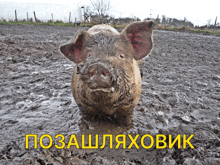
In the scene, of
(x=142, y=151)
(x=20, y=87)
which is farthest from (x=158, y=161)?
(x=20, y=87)

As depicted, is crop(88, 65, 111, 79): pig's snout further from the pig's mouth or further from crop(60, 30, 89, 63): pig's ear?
crop(60, 30, 89, 63): pig's ear

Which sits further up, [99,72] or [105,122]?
[99,72]

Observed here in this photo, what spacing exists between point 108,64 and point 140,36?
69 centimetres

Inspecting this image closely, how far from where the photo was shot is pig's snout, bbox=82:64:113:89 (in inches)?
82.0

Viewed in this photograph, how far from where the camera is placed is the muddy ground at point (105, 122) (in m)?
2.34

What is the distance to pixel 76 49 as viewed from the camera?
102 inches

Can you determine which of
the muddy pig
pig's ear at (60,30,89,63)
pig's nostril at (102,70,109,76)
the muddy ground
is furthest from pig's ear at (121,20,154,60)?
the muddy ground

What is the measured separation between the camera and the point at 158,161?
2303 millimetres

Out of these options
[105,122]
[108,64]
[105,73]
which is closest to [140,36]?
[108,64]

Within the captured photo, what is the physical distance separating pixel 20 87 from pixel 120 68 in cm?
284

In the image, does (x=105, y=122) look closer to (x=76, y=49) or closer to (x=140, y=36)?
(x=76, y=49)

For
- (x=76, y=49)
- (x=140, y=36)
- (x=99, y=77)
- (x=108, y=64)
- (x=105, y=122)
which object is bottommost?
(x=105, y=122)

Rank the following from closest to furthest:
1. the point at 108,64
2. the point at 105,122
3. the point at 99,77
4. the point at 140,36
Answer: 1. the point at 99,77
2. the point at 108,64
3. the point at 140,36
4. the point at 105,122

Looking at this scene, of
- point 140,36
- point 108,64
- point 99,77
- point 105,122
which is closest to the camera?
point 99,77
